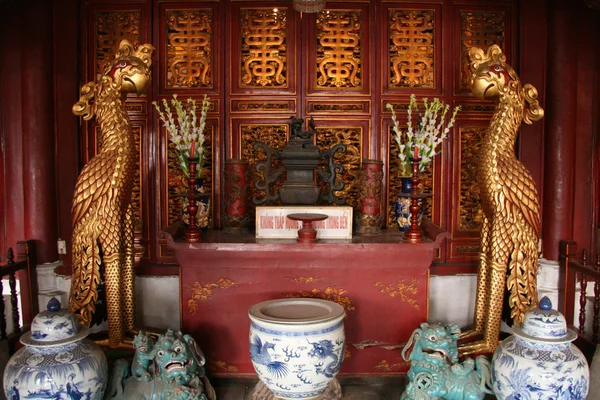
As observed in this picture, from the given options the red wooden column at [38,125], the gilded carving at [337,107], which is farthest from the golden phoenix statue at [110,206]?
the gilded carving at [337,107]

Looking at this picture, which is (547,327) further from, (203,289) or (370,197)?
(203,289)

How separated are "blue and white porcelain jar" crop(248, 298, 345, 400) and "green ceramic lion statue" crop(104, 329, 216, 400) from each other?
348 millimetres

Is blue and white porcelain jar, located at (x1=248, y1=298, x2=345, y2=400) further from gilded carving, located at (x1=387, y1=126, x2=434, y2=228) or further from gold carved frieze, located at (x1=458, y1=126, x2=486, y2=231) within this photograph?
gold carved frieze, located at (x1=458, y1=126, x2=486, y2=231)

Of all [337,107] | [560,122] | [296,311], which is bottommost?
[296,311]

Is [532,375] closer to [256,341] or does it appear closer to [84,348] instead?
[256,341]

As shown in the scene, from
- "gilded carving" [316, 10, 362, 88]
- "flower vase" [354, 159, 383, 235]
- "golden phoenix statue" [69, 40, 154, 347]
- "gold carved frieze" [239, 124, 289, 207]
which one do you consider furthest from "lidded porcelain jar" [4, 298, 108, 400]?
"gilded carving" [316, 10, 362, 88]

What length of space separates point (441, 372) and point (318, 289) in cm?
86

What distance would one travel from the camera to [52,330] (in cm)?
234

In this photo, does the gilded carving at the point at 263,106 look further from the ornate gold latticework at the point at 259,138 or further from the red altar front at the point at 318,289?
the red altar front at the point at 318,289

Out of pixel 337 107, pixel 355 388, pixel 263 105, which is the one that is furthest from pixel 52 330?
pixel 337 107

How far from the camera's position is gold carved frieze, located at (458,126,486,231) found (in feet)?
12.4

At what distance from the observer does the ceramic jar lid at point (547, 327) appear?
2.28 meters

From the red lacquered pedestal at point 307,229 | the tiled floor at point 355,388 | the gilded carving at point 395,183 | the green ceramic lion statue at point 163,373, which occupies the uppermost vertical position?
the gilded carving at point 395,183

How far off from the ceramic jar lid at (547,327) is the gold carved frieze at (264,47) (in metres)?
2.37
